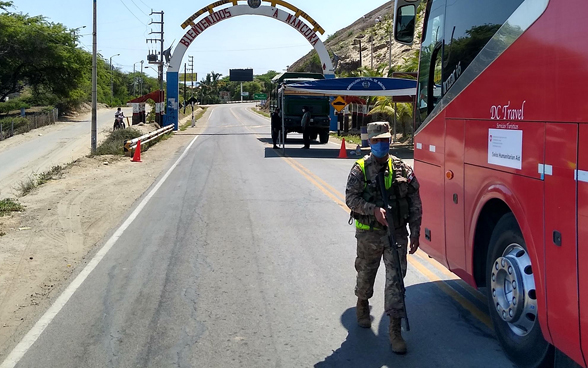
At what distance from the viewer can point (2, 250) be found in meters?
9.45

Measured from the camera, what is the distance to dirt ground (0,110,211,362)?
6891 millimetres

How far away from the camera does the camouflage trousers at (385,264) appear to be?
518cm

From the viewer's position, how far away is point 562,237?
3910 millimetres

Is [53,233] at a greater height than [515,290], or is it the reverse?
[515,290]

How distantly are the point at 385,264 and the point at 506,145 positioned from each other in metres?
1.38

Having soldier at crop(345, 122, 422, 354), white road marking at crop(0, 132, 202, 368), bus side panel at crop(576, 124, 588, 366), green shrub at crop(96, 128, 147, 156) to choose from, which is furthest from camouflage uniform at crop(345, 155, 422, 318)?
green shrub at crop(96, 128, 147, 156)

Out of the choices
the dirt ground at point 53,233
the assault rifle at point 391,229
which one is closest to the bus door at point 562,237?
the assault rifle at point 391,229

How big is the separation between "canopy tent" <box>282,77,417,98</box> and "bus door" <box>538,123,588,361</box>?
70.7 feet

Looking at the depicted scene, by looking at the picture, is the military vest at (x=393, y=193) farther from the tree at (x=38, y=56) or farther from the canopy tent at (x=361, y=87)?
the tree at (x=38, y=56)

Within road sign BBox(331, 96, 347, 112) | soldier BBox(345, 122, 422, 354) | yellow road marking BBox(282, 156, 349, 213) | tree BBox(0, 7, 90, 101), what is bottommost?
yellow road marking BBox(282, 156, 349, 213)

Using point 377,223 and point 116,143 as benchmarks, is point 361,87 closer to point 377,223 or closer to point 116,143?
point 116,143

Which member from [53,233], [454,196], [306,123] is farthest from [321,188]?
[306,123]

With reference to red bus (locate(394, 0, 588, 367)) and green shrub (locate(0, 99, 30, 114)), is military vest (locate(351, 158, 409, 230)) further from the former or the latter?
→ green shrub (locate(0, 99, 30, 114))

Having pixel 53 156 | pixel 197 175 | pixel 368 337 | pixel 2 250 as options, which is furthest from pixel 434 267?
pixel 53 156
